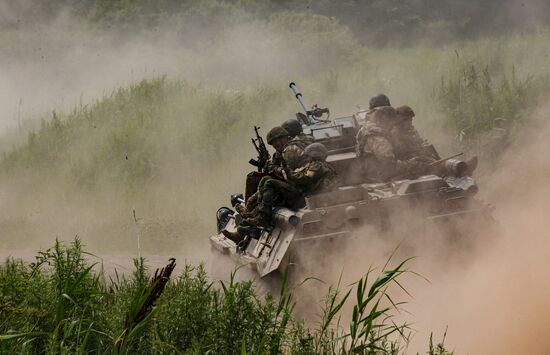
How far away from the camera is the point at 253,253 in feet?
40.9

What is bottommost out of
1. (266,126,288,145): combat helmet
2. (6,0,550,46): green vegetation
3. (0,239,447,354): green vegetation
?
(0,239,447,354): green vegetation

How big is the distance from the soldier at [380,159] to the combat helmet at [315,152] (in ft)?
2.38

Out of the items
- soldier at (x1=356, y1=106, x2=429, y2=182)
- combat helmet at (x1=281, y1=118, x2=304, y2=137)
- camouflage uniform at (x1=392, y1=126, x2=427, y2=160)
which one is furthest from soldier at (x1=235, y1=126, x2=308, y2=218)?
camouflage uniform at (x1=392, y1=126, x2=427, y2=160)

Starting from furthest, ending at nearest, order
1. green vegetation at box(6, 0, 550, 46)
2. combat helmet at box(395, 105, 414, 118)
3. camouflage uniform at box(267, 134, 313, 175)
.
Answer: green vegetation at box(6, 0, 550, 46)
combat helmet at box(395, 105, 414, 118)
camouflage uniform at box(267, 134, 313, 175)

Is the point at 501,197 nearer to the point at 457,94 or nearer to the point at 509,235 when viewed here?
the point at 457,94

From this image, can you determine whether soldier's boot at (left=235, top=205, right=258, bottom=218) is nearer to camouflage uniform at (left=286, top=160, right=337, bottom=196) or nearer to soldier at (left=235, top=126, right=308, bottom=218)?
soldier at (left=235, top=126, right=308, bottom=218)

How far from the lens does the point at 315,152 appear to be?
12.0 meters

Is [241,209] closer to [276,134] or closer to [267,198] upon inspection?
[276,134]

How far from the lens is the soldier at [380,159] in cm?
1237

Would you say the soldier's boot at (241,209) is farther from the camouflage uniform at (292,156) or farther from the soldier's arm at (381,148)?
the soldier's arm at (381,148)

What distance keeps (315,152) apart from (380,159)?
2.98 ft

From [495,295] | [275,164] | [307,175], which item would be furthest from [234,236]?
[495,295]

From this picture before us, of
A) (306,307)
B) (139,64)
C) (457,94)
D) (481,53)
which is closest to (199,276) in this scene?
(306,307)

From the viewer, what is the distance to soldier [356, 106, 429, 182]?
1237cm
